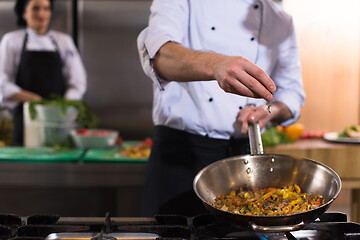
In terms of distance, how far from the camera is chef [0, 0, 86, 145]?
3.97 meters

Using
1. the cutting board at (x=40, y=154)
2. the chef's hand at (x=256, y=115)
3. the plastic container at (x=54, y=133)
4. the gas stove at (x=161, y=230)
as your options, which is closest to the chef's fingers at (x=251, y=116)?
the chef's hand at (x=256, y=115)

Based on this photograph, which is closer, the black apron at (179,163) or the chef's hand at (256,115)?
the chef's hand at (256,115)

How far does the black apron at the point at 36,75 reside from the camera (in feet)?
13.0

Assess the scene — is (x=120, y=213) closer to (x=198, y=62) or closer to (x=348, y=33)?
(x=198, y=62)

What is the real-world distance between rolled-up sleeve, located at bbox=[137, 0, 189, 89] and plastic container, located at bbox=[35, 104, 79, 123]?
1.46m

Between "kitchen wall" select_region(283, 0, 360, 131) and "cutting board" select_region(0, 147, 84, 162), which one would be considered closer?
"cutting board" select_region(0, 147, 84, 162)

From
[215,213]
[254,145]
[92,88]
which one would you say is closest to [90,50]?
[92,88]

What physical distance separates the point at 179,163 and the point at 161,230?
0.65 meters

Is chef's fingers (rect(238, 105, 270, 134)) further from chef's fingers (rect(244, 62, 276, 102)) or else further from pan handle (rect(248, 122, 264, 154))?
chef's fingers (rect(244, 62, 276, 102))

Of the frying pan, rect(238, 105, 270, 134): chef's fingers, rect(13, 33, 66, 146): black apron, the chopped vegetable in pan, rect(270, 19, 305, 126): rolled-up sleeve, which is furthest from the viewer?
rect(13, 33, 66, 146): black apron

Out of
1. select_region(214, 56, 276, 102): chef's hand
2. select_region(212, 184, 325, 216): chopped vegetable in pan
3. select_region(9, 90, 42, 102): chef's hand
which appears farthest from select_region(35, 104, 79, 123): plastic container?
select_region(214, 56, 276, 102): chef's hand

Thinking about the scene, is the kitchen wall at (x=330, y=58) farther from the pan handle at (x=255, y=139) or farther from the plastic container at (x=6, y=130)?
the pan handle at (x=255, y=139)

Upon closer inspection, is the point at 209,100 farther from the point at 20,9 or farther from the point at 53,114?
the point at 20,9

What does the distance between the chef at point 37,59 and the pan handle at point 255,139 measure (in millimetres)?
2720
